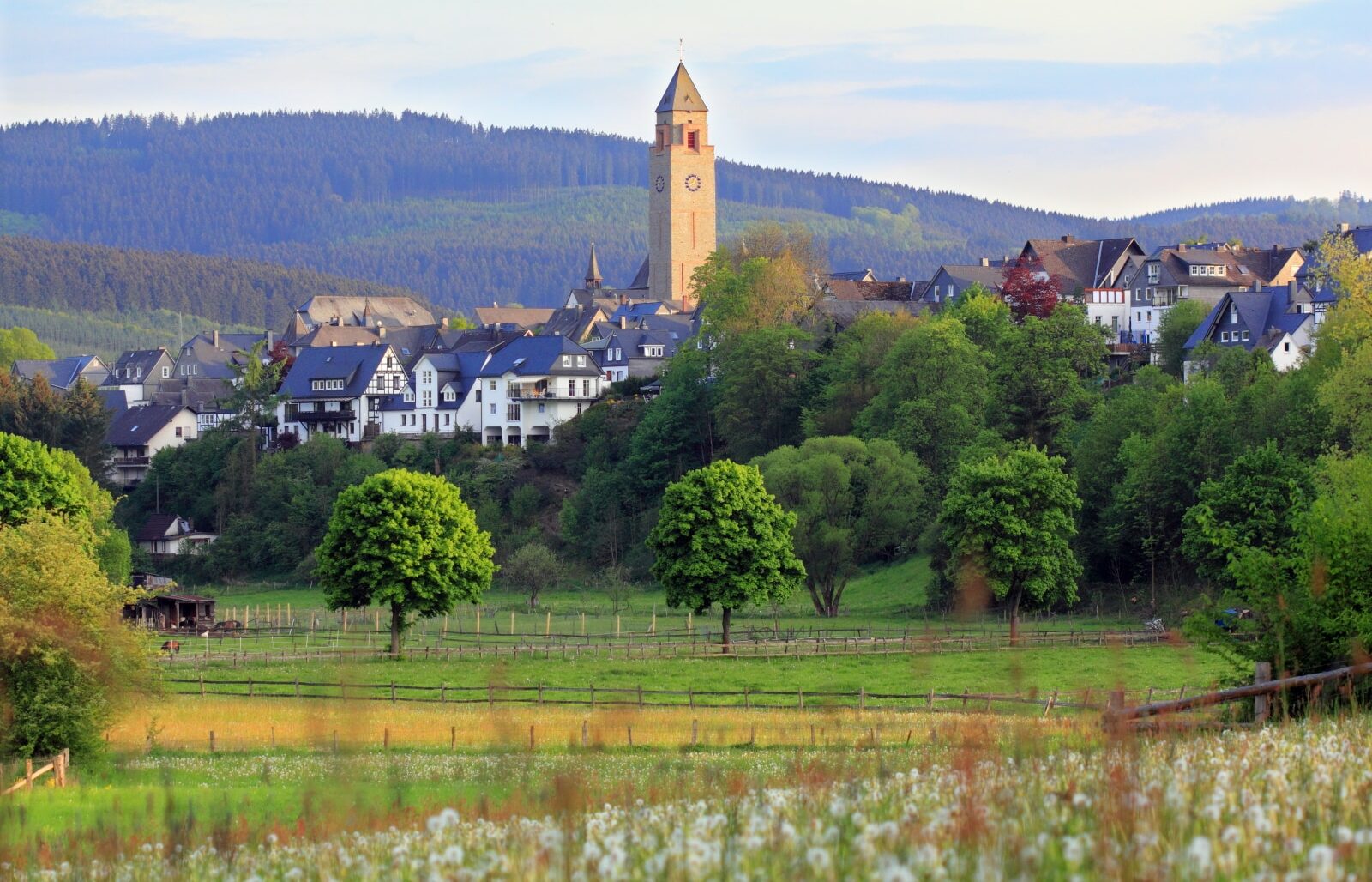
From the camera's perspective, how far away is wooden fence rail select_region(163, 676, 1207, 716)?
41.9 m

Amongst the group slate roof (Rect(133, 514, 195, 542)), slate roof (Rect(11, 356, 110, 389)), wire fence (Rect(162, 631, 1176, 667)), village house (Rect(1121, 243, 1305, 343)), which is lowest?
wire fence (Rect(162, 631, 1176, 667))

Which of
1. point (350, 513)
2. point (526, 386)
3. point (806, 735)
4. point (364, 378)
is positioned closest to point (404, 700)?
point (806, 735)

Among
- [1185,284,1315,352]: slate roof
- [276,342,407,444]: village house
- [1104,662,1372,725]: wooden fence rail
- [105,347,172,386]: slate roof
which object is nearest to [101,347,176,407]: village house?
[105,347,172,386]: slate roof

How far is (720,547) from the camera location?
214 ft

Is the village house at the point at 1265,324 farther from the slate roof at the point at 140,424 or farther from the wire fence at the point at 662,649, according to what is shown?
the slate roof at the point at 140,424

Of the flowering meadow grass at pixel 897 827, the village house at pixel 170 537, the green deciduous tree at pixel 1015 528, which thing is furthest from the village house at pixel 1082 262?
the flowering meadow grass at pixel 897 827

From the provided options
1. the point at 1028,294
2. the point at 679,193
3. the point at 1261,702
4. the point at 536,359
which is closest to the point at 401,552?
the point at 1261,702

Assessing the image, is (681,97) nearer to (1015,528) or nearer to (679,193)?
(679,193)

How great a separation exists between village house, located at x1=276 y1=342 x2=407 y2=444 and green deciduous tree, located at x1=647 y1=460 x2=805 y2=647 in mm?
60388

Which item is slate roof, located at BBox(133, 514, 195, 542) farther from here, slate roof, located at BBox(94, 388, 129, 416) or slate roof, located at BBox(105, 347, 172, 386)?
slate roof, located at BBox(105, 347, 172, 386)

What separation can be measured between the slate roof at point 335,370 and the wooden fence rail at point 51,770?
93612 millimetres

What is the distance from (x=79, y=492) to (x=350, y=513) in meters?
15.7

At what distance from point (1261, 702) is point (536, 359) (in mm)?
98408

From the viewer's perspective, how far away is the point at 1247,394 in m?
74.3
